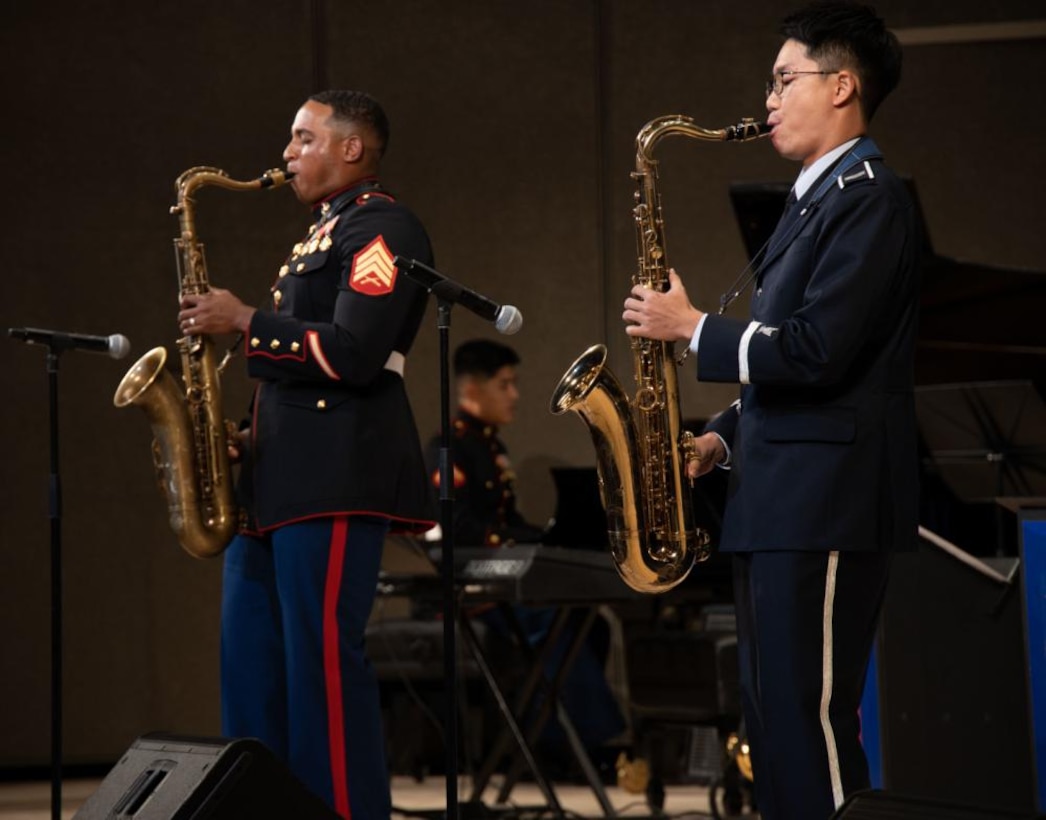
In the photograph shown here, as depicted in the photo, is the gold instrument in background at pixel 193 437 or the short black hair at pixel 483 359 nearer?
the gold instrument in background at pixel 193 437

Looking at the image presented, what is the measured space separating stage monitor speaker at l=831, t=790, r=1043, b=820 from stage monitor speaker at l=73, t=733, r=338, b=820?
934 mm

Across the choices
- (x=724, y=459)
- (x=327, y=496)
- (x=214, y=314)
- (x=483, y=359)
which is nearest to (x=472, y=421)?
(x=483, y=359)

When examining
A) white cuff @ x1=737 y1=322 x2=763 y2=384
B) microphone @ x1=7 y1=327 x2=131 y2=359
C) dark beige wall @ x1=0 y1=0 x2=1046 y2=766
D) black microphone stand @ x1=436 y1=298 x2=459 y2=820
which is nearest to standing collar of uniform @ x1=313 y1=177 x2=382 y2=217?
Answer: microphone @ x1=7 y1=327 x2=131 y2=359

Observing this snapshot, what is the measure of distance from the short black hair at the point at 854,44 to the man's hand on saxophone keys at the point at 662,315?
0.45 m

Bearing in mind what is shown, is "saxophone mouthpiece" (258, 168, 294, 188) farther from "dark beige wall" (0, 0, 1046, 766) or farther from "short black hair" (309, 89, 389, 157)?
"dark beige wall" (0, 0, 1046, 766)

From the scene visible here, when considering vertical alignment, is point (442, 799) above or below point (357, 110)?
below

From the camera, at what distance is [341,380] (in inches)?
129

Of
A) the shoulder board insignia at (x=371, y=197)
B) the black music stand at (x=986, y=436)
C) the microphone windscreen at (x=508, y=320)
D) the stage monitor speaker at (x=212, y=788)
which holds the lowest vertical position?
the stage monitor speaker at (x=212, y=788)

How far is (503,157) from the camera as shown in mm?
7164

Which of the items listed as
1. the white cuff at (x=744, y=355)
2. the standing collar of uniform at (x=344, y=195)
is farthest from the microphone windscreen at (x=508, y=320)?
the standing collar of uniform at (x=344, y=195)

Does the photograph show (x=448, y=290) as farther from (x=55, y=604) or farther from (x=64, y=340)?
(x=55, y=604)

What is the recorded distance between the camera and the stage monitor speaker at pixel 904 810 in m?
2.05

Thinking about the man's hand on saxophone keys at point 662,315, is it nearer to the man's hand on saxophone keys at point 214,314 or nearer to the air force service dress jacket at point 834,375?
the air force service dress jacket at point 834,375

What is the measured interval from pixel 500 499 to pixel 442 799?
1177 mm
